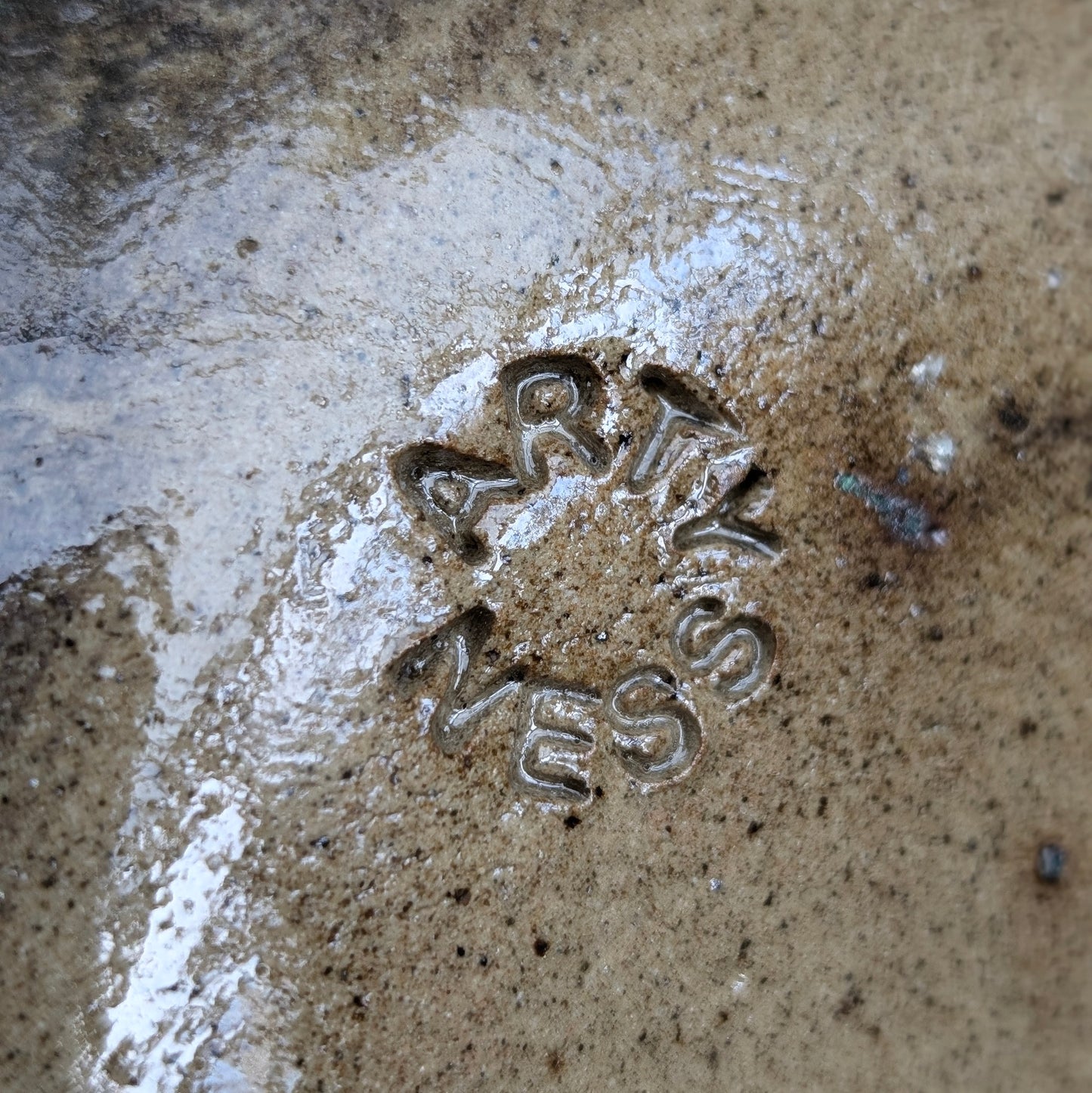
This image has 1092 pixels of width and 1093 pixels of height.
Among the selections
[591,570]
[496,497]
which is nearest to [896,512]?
[591,570]

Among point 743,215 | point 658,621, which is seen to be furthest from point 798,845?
point 743,215

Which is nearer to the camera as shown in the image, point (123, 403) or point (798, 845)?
point (123, 403)

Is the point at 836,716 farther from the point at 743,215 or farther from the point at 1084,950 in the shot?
the point at 743,215

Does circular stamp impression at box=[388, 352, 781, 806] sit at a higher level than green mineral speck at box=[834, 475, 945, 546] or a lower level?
lower

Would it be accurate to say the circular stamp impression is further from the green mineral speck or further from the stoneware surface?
the green mineral speck

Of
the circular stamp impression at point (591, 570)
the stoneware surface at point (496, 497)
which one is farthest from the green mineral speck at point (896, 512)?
the circular stamp impression at point (591, 570)

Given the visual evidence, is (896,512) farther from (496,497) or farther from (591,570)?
(496,497)

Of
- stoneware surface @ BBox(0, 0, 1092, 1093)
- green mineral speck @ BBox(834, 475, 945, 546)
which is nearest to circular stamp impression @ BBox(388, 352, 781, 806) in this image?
stoneware surface @ BBox(0, 0, 1092, 1093)
